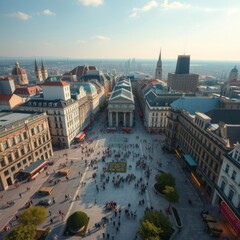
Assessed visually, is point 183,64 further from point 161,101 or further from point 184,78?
point 161,101

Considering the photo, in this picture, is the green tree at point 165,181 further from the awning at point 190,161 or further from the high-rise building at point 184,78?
the high-rise building at point 184,78

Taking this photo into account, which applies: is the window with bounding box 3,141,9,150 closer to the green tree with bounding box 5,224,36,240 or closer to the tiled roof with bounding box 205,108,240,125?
the green tree with bounding box 5,224,36,240

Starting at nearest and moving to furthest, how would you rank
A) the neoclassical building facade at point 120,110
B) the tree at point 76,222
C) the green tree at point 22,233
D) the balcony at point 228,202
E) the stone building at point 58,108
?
the green tree at point 22,233 < the balcony at point 228,202 < the tree at point 76,222 < the stone building at point 58,108 < the neoclassical building facade at point 120,110

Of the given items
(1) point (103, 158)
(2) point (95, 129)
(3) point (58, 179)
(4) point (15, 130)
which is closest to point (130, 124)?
(2) point (95, 129)

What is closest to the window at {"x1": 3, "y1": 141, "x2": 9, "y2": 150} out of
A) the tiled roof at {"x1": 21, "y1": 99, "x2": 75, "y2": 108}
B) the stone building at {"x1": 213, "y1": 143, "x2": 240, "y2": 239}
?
the tiled roof at {"x1": 21, "y1": 99, "x2": 75, "y2": 108}

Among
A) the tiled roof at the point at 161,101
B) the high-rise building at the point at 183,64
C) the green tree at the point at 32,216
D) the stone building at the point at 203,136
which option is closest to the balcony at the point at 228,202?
the stone building at the point at 203,136

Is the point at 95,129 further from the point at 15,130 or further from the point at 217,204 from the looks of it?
the point at 217,204
